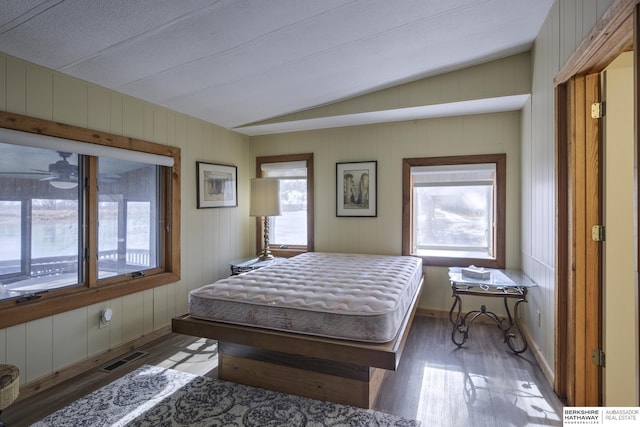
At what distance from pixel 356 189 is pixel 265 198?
3.84ft

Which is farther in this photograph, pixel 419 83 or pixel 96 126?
pixel 419 83

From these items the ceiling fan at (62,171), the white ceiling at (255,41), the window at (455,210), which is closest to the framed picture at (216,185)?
the white ceiling at (255,41)

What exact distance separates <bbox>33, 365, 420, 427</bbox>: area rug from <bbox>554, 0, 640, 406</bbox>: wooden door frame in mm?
1093

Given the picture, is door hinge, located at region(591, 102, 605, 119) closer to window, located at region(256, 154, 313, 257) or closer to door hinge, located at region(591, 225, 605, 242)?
door hinge, located at region(591, 225, 605, 242)

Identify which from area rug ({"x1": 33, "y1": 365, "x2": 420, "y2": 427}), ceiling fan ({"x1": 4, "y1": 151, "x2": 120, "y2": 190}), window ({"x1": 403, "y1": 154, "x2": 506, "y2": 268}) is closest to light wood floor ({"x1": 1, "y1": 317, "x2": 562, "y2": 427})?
area rug ({"x1": 33, "y1": 365, "x2": 420, "y2": 427})

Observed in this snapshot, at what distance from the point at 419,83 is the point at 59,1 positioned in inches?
117

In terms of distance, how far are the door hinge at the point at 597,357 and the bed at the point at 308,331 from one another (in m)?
1.11

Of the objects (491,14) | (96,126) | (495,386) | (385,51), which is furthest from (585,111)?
(96,126)

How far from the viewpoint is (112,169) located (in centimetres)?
291

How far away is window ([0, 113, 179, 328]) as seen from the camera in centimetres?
227

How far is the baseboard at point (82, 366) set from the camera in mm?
2249

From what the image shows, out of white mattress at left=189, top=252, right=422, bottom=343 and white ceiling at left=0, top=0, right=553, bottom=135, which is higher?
white ceiling at left=0, top=0, right=553, bottom=135

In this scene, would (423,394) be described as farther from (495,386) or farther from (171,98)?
(171,98)

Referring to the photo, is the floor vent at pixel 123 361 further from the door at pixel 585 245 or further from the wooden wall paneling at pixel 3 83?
the door at pixel 585 245
